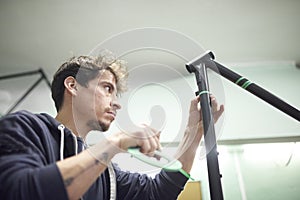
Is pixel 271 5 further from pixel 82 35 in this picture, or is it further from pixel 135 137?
pixel 135 137

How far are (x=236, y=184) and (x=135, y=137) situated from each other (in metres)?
1.13

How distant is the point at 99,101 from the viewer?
667mm

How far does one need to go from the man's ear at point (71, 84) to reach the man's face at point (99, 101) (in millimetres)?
62

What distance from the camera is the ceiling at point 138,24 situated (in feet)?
4.80

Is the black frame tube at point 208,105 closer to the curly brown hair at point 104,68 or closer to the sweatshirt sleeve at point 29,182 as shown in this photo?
the curly brown hair at point 104,68

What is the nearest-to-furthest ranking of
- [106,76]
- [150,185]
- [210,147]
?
[210,147] < [106,76] < [150,185]

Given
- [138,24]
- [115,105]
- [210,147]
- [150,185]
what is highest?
[138,24]

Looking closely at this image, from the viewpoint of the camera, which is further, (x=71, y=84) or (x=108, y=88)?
(x=71, y=84)

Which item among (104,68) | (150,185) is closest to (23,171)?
(104,68)

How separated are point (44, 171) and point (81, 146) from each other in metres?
0.29

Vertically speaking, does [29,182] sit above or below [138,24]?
below

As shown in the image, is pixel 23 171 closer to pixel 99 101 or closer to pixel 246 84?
pixel 99 101

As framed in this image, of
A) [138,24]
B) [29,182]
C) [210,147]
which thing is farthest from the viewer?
[138,24]

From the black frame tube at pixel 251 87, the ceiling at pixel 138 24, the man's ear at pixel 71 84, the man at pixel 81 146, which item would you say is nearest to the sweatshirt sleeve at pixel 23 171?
the man at pixel 81 146
